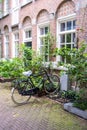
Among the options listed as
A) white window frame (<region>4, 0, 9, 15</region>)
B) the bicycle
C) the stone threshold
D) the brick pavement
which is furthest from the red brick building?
the brick pavement

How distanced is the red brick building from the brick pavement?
3007mm

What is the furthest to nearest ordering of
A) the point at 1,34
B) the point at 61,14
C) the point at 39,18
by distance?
the point at 1,34
the point at 39,18
the point at 61,14

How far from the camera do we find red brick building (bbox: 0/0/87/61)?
903cm

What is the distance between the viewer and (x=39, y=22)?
12.0 metres

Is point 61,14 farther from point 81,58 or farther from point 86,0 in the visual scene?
point 81,58

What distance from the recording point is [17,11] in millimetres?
14844

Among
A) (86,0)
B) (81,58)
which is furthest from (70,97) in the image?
(86,0)

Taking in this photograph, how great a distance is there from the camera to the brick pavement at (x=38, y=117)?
5395mm

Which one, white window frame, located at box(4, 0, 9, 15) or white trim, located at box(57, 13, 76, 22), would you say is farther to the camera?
white window frame, located at box(4, 0, 9, 15)

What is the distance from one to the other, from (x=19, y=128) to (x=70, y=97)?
2.71m

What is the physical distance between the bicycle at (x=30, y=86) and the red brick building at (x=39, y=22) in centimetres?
198

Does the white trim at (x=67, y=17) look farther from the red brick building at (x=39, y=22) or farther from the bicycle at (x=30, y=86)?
the bicycle at (x=30, y=86)

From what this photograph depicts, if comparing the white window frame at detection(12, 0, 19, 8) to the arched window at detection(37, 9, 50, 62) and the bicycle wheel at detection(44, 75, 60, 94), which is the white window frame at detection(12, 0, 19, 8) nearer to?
the arched window at detection(37, 9, 50, 62)

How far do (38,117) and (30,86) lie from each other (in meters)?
1.83
